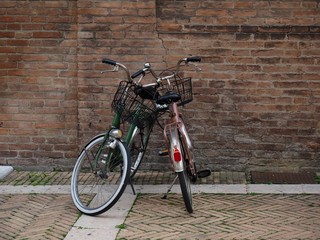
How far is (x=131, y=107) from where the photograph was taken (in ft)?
20.3

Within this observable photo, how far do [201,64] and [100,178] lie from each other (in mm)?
1843

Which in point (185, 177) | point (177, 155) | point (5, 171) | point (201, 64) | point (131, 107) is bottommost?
point (5, 171)

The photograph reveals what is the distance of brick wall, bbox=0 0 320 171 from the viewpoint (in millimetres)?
7074

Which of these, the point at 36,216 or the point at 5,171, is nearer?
the point at 36,216

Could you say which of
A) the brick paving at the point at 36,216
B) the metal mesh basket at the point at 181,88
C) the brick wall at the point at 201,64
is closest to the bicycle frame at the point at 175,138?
the metal mesh basket at the point at 181,88

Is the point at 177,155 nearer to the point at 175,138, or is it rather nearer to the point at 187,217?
the point at 175,138

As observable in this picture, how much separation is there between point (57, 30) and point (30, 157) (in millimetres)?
1531

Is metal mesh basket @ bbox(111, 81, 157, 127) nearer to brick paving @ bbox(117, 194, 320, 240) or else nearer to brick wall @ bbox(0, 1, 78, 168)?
brick paving @ bbox(117, 194, 320, 240)

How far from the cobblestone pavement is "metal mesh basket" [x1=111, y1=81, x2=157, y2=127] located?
810 mm

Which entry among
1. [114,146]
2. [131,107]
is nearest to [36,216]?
[114,146]

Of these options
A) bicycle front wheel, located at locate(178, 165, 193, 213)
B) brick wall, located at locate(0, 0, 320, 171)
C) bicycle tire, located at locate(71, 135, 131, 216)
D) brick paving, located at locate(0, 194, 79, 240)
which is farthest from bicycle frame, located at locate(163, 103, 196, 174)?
brick wall, located at locate(0, 0, 320, 171)

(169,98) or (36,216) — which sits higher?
(169,98)

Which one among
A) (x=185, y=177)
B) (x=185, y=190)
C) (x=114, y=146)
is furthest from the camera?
(x=114, y=146)

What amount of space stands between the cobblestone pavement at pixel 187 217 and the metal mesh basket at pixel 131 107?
810 mm
